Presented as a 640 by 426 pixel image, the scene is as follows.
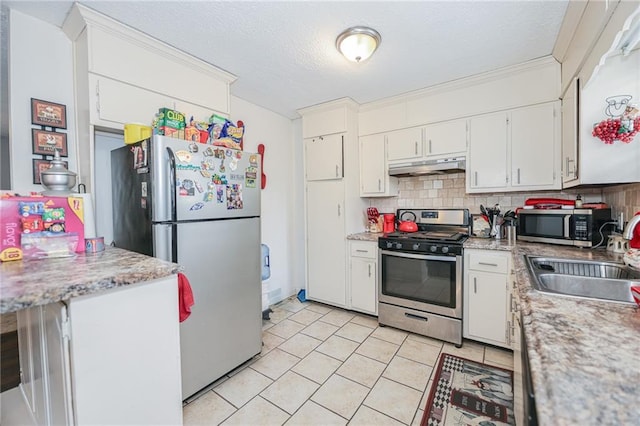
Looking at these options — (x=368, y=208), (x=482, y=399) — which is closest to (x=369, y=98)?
(x=368, y=208)

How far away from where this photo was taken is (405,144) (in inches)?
113

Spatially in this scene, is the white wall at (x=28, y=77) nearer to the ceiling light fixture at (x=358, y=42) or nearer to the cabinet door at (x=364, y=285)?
the ceiling light fixture at (x=358, y=42)

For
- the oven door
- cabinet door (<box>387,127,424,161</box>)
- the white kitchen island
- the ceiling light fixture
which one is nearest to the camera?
the white kitchen island

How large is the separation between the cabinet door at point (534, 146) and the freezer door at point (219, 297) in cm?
231

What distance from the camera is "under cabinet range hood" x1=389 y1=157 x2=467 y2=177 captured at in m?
2.59

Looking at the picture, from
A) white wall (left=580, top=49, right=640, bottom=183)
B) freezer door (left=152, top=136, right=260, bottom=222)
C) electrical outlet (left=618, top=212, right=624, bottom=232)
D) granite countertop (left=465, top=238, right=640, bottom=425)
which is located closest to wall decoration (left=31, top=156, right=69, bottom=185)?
freezer door (left=152, top=136, right=260, bottom=222)

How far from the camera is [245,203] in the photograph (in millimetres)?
2004

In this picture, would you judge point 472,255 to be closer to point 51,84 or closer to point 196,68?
point 196,68

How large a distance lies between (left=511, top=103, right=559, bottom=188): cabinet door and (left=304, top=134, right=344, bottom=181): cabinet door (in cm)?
163

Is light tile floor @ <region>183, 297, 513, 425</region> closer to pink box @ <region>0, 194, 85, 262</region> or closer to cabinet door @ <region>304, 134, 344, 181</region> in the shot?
pink box @ <region>0, 194, 85, 262</region>

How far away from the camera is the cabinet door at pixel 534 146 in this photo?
2213mm

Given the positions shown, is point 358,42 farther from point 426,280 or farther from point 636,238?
point 426,280

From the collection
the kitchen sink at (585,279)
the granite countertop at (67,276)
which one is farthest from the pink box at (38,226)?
the kitchen sink at (585,279)

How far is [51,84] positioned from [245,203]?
4.59 ft
